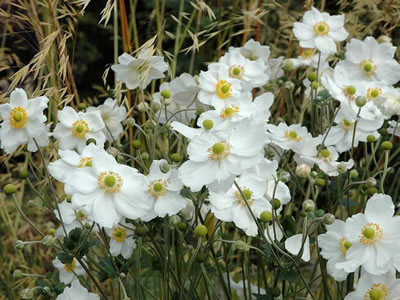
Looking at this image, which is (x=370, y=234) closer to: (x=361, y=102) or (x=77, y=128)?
(x=361, y=102)

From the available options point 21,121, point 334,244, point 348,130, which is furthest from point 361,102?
point 21,121

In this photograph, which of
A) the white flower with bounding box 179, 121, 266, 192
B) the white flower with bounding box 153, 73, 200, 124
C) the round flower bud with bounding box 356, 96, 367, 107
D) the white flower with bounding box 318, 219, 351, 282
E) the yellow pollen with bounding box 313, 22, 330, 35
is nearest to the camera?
the white flower with bounding box 179, 121, 266, 192

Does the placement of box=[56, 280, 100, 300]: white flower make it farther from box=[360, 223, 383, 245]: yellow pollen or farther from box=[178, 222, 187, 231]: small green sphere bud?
box=[360, 223, 383, 245]: yellow pollen

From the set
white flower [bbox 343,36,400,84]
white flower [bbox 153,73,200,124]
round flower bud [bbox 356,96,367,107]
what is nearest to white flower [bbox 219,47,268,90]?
white flower [bbox 153,73,200,124]

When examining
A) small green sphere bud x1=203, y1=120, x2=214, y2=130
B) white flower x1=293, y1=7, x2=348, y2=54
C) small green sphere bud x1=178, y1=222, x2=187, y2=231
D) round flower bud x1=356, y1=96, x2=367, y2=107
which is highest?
small green sphere bud x1=203, y1=120, x2=214, y2=130

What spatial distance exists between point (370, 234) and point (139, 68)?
0.63 metres

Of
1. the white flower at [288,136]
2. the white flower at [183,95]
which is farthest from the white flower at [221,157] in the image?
the white flower at [183,95]

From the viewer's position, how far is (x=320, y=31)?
162cm

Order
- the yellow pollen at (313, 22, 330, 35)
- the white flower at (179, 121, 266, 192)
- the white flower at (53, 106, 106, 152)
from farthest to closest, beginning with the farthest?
the yellow pollen at (313, 22, 330, 35)
the white flower at (53, 106, 106, 152)
the white flower at (179, 121, 266, 192)

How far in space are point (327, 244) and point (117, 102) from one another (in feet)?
1.89

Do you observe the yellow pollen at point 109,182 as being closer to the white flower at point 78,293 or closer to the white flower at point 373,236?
the white flower at point 78,293

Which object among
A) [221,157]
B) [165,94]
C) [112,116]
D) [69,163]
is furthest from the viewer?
[112,116]

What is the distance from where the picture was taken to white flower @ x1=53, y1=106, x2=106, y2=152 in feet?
4.55

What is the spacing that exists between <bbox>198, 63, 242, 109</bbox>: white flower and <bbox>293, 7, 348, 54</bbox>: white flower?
0.84ft
